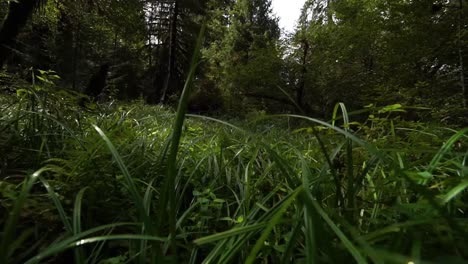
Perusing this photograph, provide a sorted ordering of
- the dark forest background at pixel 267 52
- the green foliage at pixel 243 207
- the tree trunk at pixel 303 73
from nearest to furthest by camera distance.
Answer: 1. the green foliage at pixel 243 207
2. the dark forest background at pixel 267 52
3. the tree trunk at pixel 303 73

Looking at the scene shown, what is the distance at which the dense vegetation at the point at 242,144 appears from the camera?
0.60 metres

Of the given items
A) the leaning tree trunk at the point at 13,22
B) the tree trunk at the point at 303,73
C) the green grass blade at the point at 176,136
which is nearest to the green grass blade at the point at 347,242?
the green grass blade at the point at 176,136

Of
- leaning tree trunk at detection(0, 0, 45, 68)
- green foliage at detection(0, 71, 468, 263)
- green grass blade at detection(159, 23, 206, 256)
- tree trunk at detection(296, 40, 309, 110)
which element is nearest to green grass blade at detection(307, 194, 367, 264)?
green foliage at detection(0, 71, 468, 263)

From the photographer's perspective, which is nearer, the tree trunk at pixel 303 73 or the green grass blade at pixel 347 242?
the green grass blade at pixel 347 242

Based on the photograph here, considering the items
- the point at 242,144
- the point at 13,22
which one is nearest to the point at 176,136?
the point at 242,144

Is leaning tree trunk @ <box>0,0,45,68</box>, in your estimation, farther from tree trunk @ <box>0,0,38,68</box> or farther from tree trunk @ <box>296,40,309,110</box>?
tree trunk @ <box>296,40,309,110</box>

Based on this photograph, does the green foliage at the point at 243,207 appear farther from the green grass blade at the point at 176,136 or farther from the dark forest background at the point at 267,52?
the dark forest background at the point at 267,52

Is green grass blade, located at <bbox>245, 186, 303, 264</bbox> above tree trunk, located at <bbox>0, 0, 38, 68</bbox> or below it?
below

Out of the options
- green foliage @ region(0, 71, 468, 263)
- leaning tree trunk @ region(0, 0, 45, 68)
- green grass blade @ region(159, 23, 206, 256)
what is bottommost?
green foliage @ region(0, 71, 468, 263)

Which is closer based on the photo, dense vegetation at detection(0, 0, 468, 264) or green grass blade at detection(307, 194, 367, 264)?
green grass blade at detection(307, 194, 367, 264)

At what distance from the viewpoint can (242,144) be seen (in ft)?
5.54

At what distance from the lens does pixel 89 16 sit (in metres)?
7.89

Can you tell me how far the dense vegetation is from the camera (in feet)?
1.97

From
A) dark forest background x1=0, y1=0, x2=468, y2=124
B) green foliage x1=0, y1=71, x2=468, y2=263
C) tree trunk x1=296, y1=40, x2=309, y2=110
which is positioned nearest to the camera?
green foliage x1=0, y1=71, x2=468, y2=263
